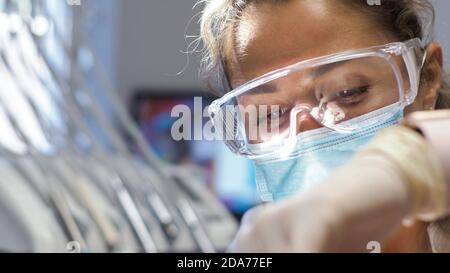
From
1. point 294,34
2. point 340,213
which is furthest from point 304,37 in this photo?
point 340,213

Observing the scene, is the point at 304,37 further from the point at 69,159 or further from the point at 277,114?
the point at 69,159

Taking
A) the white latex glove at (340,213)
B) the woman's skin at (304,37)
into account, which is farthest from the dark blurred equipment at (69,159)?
the white latex glove at (340,213)

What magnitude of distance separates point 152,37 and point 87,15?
156cm

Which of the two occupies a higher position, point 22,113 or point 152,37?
point 22,113

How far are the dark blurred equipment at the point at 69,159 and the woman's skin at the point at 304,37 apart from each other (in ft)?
2.07

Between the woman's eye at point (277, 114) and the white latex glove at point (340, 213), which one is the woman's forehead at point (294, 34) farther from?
the white latex glove at point (340, 213)

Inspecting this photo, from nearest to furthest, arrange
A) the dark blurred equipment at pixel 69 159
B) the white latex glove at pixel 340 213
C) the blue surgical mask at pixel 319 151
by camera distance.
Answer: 1. the white latex glove at pixel 340 213
2. the blue surgical mask at pixel 319 151
3. the dark blurred equipment at pixel 69 159

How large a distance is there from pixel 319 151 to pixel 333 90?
6 cm

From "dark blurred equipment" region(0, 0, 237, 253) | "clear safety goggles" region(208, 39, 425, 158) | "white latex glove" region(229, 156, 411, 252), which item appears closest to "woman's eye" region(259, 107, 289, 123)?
"clear safety goggles" region(208, 39, 425, 158)

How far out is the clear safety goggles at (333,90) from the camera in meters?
0.72

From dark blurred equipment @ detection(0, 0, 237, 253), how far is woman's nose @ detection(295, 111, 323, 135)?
2.15 feet

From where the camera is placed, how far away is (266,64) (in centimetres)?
74

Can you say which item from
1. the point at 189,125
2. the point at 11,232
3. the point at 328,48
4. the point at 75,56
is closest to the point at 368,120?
the point at 328,48
